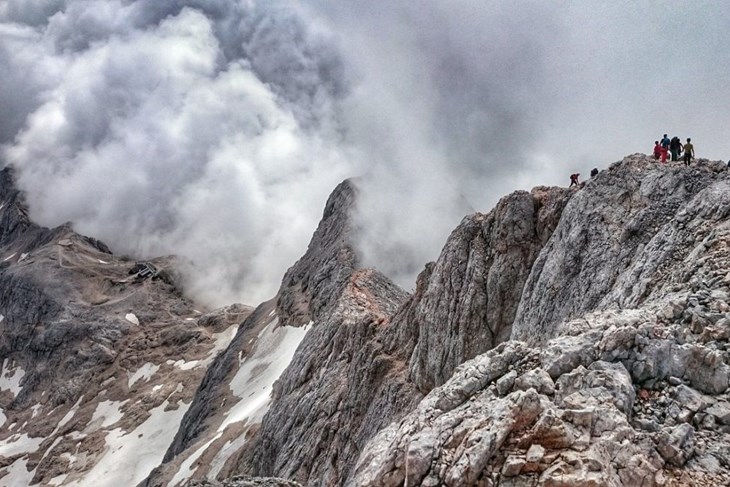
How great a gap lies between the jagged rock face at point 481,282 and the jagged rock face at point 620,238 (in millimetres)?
3938

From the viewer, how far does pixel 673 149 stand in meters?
30.2

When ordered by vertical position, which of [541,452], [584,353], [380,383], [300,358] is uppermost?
[300,358]

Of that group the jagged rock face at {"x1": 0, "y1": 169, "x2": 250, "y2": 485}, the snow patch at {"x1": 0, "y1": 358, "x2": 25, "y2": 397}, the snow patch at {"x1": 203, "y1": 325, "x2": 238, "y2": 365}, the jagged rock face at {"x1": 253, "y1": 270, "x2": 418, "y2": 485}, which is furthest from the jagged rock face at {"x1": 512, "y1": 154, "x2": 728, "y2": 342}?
the snow patch at {"x1": 0, "y1": 358, "x2": 25, "y2": 397}

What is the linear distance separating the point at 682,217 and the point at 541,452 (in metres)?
14.4

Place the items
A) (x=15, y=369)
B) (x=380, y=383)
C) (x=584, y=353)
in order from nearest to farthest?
(x=584, y=353) < (x=380, y=383) < (x=15, y=369)

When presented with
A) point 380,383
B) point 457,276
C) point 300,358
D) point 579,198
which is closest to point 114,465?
point 300,358

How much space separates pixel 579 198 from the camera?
31.9 meters

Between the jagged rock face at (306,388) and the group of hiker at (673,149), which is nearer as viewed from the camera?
the group of hiker at (673,149)

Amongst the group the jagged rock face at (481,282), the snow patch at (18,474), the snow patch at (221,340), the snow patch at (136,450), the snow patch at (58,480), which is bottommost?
the snow patch at (18,474)

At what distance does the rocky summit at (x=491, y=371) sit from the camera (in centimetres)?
1330

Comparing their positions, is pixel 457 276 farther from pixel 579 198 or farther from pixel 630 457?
pixel 630 457

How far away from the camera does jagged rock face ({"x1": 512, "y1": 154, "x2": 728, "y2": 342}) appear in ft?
70.4

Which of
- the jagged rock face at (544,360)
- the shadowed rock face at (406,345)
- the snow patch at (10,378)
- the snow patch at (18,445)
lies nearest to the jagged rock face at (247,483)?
the jagged rock face at (544,360)

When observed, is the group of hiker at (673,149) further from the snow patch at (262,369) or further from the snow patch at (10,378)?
the snow patch at (10,378)
